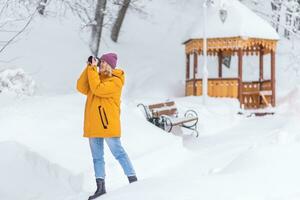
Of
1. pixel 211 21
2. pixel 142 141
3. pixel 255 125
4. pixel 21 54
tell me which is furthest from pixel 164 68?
pixel 142 141

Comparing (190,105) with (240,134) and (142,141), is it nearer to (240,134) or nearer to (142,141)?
(240,134)

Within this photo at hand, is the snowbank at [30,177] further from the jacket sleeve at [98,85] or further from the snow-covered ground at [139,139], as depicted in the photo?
the jacket sleeve at [98,85]

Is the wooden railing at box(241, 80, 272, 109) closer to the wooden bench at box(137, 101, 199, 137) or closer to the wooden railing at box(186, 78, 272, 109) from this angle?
the wooden railing at box(186, 78, 272, 109)

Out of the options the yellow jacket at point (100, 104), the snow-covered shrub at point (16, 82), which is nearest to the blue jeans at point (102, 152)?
→ the yellow jacket at point (100, 104)

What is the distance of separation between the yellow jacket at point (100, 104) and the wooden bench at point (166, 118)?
763 cm

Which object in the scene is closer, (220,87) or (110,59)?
(110,59)

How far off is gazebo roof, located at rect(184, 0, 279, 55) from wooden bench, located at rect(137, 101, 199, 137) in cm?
598

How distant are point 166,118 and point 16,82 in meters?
3.70

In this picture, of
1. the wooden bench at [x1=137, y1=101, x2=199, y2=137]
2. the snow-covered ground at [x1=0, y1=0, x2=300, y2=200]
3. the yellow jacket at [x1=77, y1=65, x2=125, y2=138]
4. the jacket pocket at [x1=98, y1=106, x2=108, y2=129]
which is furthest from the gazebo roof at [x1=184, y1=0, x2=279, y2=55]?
the jacket pocket at [x1=98, y1=106, x2=108, y2=129]

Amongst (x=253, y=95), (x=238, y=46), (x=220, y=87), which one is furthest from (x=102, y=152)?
(x=253, y=95)

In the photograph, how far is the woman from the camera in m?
6.79

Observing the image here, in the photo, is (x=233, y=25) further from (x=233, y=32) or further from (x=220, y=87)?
(x=220, y=87)

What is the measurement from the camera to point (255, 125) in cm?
1753

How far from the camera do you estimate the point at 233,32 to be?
21.8 meters
